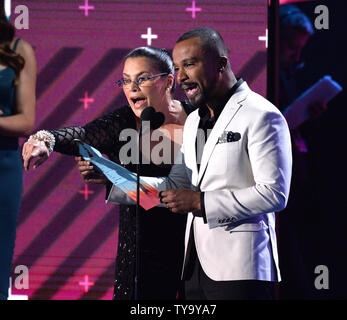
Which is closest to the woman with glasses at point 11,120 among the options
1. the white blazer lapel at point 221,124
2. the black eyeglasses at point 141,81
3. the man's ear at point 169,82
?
the black eyeglasses at point 141,81

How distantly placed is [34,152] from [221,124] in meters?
0.83

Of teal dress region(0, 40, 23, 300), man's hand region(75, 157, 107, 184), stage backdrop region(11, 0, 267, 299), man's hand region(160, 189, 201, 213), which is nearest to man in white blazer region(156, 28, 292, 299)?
man's hand region(160, 189, 201, 213)

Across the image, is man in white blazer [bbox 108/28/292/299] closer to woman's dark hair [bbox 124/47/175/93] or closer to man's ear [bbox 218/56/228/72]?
man's ear [bbox 218/56/228/72]

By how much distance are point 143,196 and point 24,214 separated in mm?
1581

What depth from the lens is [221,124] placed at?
216 cm

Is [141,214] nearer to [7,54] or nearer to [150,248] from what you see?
[150,248]

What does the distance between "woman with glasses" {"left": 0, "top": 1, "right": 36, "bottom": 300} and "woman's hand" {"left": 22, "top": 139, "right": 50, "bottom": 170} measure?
0.36 feet

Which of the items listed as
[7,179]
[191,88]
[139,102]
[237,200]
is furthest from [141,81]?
[237,200]

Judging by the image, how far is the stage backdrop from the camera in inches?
134

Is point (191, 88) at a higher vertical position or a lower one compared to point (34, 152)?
higher

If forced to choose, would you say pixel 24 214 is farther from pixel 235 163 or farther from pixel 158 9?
pixel 235 163

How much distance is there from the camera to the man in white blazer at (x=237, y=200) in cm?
203

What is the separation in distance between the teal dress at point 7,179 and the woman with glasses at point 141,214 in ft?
0.46

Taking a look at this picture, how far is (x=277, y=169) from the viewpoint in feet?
6.65
